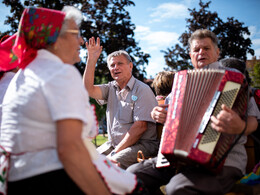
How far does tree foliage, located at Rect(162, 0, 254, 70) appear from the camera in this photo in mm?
15602

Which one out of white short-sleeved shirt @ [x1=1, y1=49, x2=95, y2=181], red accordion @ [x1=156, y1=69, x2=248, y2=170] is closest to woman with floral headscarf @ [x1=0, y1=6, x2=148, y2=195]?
white short-sleeved shirt @ [x1=1, y1=49, x2=95, y2=181]

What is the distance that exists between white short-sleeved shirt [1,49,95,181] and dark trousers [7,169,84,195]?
0.11ft

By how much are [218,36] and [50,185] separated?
16.6 meters

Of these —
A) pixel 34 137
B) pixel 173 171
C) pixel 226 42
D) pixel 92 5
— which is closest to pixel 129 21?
pixel 92 5

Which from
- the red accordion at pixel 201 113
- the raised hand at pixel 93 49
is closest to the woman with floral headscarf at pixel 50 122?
the red accordion at pixel 201 113

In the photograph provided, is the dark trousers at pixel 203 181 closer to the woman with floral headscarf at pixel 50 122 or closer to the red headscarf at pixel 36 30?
the woman with floral headscarf at pixel 50 122

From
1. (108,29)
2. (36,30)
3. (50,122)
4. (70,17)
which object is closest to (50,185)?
(50,122)

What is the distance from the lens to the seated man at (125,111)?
3209 mm

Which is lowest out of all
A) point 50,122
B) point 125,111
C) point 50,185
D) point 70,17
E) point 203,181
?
point 203,181

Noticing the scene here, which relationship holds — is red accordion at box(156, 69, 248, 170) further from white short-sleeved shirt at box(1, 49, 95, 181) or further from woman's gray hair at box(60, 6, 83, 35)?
woman's gray hair at box(60, 6, 83, 35)

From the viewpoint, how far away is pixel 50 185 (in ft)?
4.46

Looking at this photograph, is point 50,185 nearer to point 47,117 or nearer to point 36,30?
point 47,117

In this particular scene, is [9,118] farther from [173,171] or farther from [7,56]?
[173,171]

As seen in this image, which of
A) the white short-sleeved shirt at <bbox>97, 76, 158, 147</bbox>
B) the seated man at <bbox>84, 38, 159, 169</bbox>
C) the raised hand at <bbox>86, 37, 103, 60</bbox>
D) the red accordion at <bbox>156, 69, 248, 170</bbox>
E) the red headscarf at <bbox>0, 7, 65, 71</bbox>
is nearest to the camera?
the red headscarf at <bbox>0, 7, 65, 71</bbox>
